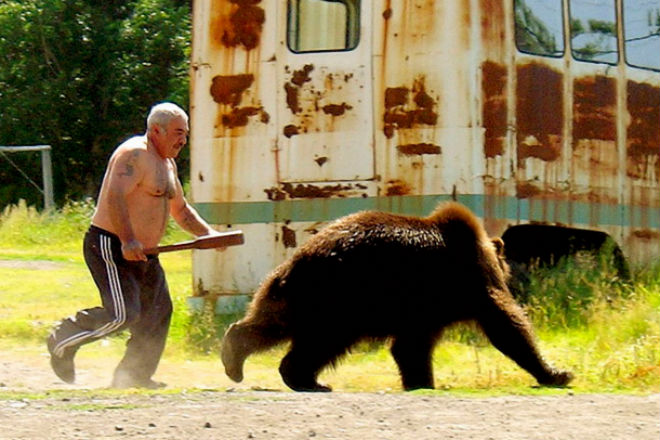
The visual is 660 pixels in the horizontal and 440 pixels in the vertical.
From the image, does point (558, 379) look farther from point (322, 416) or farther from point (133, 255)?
point (133, 255)

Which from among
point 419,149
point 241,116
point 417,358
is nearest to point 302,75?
point 241,116

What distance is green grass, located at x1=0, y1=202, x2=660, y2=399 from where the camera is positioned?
27.6 ft

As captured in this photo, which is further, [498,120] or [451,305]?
[498,120]

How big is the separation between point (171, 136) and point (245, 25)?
2.33 meters

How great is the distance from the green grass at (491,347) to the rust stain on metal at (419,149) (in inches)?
50.3

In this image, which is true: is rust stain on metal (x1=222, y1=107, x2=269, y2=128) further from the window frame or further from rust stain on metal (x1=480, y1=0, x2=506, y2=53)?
the window frame

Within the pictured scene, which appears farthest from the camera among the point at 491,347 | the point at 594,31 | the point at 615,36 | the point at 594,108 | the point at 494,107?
the point at 615,36

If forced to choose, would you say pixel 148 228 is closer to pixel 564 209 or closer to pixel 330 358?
pixel 330 358

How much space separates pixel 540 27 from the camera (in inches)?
418

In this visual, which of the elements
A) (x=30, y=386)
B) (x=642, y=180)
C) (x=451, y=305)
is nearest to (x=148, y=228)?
(x=30, y=386)

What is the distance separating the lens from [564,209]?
10805mm

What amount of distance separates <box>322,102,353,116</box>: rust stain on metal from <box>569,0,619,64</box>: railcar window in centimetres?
197

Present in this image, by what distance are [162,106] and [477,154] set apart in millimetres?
2760

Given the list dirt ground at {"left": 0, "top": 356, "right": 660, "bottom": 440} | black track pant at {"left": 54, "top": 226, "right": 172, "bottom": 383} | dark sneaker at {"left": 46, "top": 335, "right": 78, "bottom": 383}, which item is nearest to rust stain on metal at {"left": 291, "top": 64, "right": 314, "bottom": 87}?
black track pant at {"left": 54, "top": 226, "right": 172, "bottom": 383}
